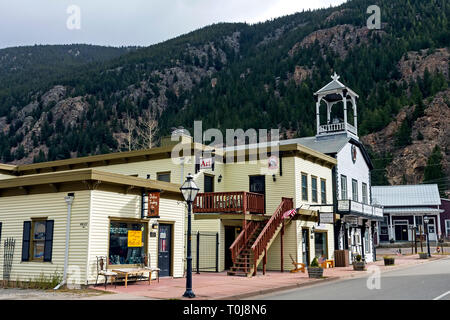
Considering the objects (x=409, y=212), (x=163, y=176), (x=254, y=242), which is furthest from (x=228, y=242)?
(x=409, y=212)

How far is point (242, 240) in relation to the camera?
84.0ft

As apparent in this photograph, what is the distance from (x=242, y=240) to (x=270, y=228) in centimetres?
169

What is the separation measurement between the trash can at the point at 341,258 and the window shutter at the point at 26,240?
62.7 feet

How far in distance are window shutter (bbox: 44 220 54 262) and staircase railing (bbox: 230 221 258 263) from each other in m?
8.69

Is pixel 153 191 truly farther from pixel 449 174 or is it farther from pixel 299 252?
pixel 449 174

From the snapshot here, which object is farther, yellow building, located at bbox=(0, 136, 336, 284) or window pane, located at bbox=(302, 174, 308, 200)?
window pane, located at bbox=(302, 174, 308, 200)

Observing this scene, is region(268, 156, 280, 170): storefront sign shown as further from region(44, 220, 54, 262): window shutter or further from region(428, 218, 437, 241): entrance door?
region(428, 218, 437, 241): entrance door

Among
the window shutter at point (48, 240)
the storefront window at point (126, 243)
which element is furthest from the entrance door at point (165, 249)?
the window shutter at point (48, 240)

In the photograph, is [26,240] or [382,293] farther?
[26,240]

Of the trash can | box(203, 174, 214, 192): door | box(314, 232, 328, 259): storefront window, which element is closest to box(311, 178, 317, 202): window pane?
box(314, 232, 328, 259): storefront window

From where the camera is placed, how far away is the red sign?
20266mm

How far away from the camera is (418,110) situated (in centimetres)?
10900

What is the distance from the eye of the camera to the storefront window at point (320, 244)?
3095 centimetres

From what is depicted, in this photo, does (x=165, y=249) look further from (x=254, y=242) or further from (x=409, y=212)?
(x=409, y=212)
